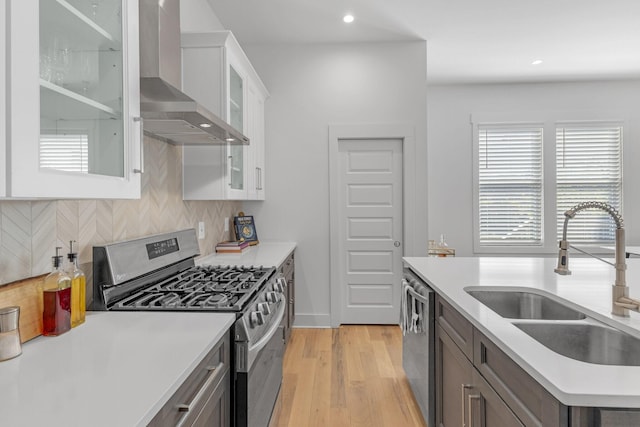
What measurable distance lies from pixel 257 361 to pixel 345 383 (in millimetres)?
1357

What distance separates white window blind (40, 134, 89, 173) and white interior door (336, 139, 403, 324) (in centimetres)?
310

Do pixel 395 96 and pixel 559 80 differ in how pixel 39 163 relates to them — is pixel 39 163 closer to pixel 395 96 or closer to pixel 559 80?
pixel 395 96

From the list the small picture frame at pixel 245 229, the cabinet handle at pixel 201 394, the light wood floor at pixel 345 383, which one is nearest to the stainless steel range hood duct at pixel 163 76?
the cabinet handle at pixel 201 394

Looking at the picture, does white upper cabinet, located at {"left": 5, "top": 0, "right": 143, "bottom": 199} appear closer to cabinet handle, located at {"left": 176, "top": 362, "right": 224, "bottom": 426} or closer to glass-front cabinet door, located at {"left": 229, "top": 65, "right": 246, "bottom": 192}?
cabinet handle, located at {"left": 176, "top": 362, "right": 224, "bottom": 426}

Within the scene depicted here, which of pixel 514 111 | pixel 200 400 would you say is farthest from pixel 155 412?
pixel 514 111

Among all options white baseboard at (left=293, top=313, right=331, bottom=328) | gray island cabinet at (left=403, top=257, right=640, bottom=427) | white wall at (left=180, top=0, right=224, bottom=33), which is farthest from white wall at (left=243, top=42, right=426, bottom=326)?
gray island cabinet at (left=403, top=257, right=640, bottom=427)

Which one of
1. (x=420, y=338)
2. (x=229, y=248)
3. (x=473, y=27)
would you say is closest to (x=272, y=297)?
(x=420, y=338)

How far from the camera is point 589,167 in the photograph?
522 centimetres

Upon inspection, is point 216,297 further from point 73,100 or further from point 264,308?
point 73,100

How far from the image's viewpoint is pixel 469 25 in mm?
3668

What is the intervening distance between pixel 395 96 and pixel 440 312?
2.72 metres

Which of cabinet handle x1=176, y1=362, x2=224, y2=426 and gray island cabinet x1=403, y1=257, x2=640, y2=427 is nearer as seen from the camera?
gray island cabinet x1=403, y1=257, x2=640, y2=427

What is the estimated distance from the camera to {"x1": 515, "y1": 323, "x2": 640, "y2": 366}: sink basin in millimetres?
1281

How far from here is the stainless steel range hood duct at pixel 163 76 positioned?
1596mm
